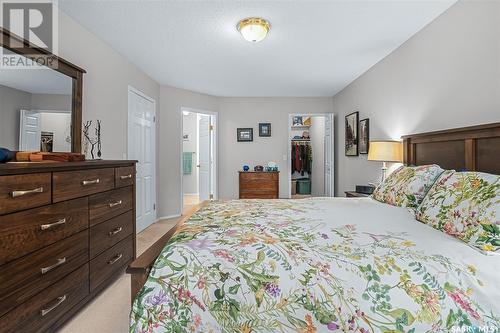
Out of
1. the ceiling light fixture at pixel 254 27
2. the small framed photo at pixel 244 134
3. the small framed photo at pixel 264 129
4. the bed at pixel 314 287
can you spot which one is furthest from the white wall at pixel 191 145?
the bed at pixel 314 287

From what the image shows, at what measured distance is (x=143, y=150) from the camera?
3957 millimetres

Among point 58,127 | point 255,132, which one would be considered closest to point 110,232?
point 58,127

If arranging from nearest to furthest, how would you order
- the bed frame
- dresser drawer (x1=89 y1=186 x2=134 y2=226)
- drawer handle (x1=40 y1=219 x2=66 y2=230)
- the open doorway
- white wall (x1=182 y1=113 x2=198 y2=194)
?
drawer handle (x1=40 y1=219 x2=66 y2=230)
the bed frame
dresser drawer (x1=89 y1=186 x2=134 y2=226)
the open doorway
white wall (x1=182 y1=113 x2=198 y2=194)

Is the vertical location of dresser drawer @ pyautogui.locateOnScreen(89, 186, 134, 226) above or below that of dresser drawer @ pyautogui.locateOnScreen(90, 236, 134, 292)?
above

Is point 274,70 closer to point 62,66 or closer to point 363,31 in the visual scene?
point 363,31

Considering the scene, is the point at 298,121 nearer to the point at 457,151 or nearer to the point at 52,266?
the point at 457,151

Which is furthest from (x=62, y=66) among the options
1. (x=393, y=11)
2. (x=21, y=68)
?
(x=393, y=11)

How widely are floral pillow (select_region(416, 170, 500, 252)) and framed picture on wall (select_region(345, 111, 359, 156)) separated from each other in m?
2.64

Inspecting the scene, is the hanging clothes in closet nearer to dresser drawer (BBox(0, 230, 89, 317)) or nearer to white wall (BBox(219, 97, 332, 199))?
white wall (BBox(219, 97, 332, 199))

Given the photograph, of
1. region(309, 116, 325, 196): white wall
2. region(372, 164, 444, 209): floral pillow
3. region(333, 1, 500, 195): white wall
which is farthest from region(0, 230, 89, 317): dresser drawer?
region(309, 116, 325, 196): white wall

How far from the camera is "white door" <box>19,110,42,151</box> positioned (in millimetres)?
1794

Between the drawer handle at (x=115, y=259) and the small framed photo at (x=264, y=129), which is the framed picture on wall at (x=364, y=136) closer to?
the small framed photo at (x=264, y=129)

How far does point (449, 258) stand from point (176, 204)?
4.35 meters

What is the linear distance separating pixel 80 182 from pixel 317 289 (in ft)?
5.46
